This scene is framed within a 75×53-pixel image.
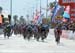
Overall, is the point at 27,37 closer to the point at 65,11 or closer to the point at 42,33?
the point at 42,33

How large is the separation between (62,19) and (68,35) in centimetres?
1450

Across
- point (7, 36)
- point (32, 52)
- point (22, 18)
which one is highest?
point (32, 52)

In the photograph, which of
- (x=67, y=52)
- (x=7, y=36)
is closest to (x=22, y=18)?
(x=7, y=36)

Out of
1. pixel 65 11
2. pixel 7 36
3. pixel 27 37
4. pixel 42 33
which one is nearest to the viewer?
pixel 42 33

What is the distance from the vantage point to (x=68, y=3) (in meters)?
38.8

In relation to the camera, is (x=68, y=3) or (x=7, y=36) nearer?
(x=68, y=3)

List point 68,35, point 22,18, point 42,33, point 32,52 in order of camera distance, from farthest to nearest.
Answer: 1. point 22,18
2. point 68,35
3. point 42,33
4. point 32,52

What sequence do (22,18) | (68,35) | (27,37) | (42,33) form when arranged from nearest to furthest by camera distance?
(42,33)
(27,37)
(68,35)
(22,18)

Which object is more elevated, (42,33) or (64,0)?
(64,0)

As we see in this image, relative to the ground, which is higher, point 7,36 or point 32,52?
point 32,52

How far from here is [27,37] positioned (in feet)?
124

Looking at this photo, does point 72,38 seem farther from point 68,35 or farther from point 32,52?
point 32,52

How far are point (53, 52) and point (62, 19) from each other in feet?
115

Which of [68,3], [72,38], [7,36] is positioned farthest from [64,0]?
[7,36]
